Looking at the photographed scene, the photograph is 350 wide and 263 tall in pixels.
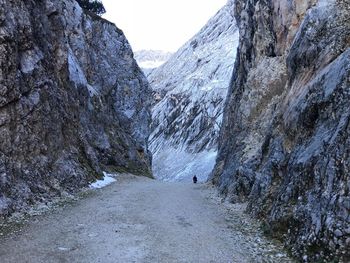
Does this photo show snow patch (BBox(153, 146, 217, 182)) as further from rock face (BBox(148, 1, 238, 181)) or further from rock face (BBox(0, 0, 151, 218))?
→ rock face (BBox(0, 0, 151, 218))

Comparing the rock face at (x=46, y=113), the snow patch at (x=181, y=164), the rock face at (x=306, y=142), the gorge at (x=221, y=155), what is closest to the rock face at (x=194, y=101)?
the snow patch at (x=181, y=164)

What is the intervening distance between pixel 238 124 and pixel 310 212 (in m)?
22.9

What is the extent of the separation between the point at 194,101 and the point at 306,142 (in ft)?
250

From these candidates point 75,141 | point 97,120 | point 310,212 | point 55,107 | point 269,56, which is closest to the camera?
point 310,212

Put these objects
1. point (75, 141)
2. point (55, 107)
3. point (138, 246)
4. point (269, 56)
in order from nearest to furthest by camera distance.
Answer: point (138, 246)
point (55, 107)
point (75, 141)
point (269, 56)

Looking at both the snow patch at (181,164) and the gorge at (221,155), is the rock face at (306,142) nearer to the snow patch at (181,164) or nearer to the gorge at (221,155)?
the gorge at (221,155)

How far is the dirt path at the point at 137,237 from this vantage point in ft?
32.9

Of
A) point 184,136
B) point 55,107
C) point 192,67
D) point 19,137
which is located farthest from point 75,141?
point 192,67

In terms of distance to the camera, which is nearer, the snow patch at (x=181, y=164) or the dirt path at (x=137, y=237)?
the dirt path at (x=137, y=237)

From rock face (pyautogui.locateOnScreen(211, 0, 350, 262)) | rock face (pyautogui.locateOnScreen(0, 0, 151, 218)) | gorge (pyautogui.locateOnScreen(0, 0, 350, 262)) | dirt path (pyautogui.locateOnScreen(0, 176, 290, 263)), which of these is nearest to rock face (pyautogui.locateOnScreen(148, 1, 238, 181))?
rock face (pyautogui.locateOnScreen(0, 0, 151, 218))

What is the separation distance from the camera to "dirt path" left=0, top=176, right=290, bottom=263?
1003 centimetres

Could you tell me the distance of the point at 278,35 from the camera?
29172 mm

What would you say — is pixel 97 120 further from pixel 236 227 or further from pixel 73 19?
pixel 236 227

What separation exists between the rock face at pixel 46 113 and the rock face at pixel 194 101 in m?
27.8
